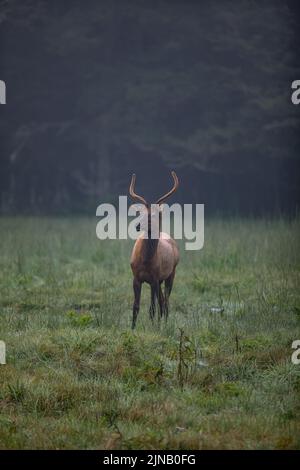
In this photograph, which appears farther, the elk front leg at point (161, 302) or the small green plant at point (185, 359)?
the elk front leg at point (161, 302)

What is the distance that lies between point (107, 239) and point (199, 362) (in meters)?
7.49

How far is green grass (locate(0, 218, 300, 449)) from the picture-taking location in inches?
199

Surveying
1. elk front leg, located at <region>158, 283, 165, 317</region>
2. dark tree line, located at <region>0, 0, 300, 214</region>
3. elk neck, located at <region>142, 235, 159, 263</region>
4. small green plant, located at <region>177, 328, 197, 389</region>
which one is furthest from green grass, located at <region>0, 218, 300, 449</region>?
dark tree line, located at <region>0, 0, 300, 214</region>

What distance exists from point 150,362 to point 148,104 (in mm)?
13666

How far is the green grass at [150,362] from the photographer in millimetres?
5043

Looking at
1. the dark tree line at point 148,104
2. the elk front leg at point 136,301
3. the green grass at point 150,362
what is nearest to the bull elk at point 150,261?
the elk front leg at point 136,301

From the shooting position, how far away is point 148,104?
19250 mm

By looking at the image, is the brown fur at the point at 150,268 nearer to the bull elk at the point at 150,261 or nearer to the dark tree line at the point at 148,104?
the bull elk at the point at 150,261

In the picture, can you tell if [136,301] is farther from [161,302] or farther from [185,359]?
[185,359]

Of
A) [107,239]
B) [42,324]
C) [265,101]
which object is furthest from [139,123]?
[42,324]

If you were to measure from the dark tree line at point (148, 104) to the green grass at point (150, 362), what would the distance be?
880 centimetres

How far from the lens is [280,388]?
5770 mm

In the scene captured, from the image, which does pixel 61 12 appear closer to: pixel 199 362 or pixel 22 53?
pixel 22 53

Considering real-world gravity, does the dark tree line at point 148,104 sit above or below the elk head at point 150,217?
above
